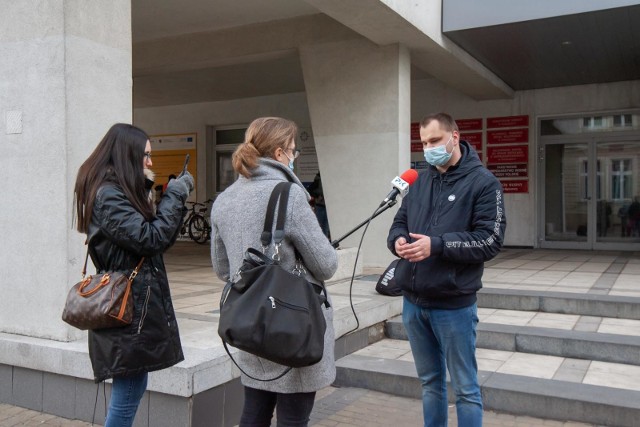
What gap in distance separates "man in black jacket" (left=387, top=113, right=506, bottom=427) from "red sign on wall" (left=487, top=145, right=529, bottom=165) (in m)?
9.63

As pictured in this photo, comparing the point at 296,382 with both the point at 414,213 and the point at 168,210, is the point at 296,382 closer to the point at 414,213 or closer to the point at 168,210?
the point at 168,210

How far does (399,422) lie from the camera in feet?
12.8

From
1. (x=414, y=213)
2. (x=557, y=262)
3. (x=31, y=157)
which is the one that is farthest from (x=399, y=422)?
(x=557, y=262)

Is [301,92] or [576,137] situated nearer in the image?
[576,137]

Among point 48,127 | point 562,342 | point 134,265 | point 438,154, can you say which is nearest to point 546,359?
point 562,342

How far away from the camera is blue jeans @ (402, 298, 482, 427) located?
2.79 m

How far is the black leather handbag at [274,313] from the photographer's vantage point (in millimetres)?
2029

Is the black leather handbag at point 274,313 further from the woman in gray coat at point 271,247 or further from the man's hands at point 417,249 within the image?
the man's hands at point 417,249

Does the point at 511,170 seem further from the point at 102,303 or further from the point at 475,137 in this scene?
the point at 102,303

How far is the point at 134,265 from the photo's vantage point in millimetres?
2580

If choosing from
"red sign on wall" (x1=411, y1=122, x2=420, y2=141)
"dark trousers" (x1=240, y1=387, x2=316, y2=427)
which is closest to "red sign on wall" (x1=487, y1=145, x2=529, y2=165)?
"red sign on wall" (x1=411, y1=122, x2=420, y2=141)

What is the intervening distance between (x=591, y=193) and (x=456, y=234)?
33.4ft

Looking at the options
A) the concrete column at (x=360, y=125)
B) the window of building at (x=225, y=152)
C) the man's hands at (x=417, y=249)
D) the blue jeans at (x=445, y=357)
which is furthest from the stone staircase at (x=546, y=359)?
the window of building at (x=225, y=152)

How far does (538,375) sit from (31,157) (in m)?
3.86
